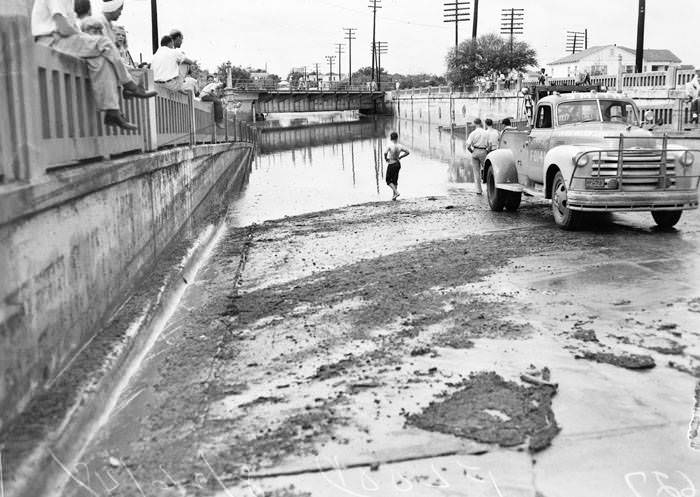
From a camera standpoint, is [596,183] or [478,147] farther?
[478,147]

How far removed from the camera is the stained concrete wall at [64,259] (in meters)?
4.37

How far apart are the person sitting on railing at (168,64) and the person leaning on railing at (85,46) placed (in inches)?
291

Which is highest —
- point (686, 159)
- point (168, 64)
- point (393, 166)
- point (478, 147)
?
point (168, 64)

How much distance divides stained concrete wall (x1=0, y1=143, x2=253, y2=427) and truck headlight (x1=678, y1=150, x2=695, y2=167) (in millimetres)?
7353

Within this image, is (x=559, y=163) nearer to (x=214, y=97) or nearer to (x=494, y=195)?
(x=494, y=195)

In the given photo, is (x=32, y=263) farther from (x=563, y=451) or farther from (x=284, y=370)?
(x=563, y=451)

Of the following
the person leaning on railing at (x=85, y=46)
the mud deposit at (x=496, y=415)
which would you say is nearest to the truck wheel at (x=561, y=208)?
the person leaning on railing at (x=85, y=46)

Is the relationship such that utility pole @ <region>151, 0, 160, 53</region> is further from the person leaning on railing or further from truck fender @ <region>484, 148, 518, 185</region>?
the person leaning on railing

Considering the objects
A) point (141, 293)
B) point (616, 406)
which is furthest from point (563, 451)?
point (141, 293)

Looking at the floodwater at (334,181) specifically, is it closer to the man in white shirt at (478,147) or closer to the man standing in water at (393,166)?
the man standing in water at (393,166)

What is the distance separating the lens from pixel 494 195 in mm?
15258

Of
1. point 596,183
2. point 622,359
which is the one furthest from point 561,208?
point 622,359

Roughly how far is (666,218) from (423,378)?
309 inches

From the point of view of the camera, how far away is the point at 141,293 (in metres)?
8.03
